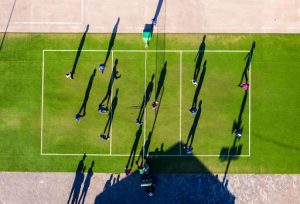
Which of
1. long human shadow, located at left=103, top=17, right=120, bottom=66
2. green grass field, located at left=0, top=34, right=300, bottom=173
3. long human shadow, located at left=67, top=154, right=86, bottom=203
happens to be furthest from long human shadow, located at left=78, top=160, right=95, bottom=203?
long human shadow, located at left=103, top=17, right=120, bottom=66

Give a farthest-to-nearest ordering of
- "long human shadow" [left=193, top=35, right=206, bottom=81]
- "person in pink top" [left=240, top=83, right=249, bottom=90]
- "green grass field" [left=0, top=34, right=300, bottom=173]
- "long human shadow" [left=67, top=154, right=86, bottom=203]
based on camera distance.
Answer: "long human shadow" [left=67, top=154, right=86, bottom=203], "long human shadow" [left=193, top=35, right=206, bottom=81], "green grass field" [left=0, top=34, right=300, bottom=173], "person in pink top" [left=240, top=83, right=249, bottom=90]

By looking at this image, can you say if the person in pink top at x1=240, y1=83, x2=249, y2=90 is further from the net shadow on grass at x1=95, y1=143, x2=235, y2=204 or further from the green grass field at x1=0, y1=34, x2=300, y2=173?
the net shadow on grass at x1=95, y1=143, x2=235, y2=204

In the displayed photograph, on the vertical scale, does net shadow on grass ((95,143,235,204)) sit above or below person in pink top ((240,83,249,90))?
below

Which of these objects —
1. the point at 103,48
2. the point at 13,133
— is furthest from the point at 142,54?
the point at 13,133

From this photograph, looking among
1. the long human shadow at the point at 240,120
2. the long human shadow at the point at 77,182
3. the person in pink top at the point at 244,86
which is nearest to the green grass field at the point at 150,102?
the long human shadow at the point at 240,120

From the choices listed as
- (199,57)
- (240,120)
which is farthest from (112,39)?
(240,120)

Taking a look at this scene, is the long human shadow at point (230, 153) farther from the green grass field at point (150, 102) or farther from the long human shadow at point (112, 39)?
the long human shadow at point (112, 39)
